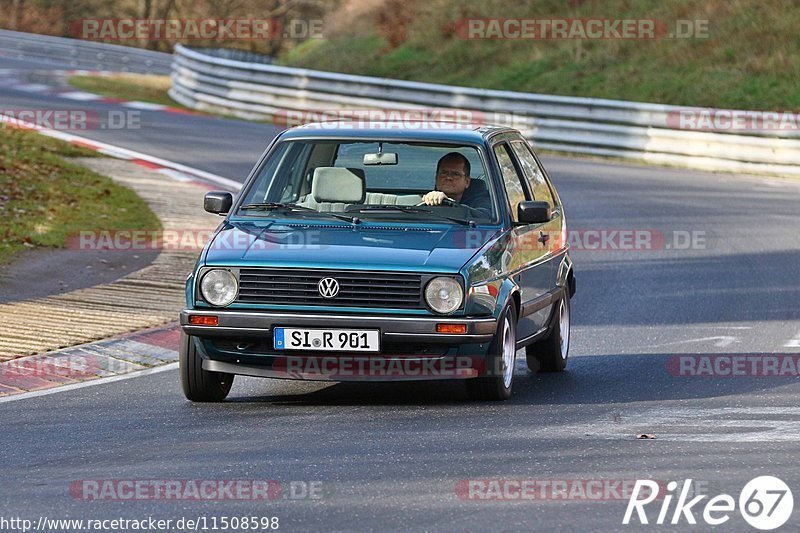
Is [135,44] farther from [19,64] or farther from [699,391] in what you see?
[699,391]

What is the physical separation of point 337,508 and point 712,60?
26644 mm

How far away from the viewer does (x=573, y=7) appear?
1426 inches

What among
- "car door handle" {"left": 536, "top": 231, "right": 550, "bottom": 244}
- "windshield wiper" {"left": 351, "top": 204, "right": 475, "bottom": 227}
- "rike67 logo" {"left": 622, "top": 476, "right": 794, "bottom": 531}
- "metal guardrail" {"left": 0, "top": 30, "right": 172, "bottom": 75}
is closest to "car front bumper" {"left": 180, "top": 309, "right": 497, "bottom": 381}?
"windshield wiper" {"left": 351, "top": 204, "right": 475, "bottom": 227}

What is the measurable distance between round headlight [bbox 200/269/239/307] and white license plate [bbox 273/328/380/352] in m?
0.44

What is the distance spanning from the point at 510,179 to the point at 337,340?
2.14m

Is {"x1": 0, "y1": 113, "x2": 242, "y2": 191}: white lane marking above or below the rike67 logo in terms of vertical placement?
above

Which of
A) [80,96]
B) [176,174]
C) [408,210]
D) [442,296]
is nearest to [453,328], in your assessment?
[442,296]

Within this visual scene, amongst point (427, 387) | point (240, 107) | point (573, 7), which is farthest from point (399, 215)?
point (573, 7)

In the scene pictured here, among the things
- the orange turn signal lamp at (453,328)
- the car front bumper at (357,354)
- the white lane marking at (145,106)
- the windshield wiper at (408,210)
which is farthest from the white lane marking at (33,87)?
the orange turn signal lamp at (453,328)

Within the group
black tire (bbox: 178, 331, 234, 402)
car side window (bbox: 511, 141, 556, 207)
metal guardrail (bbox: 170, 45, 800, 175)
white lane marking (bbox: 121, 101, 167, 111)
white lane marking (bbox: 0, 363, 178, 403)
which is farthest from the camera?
white lane marking (bbox: 121, 101, 167, 111)

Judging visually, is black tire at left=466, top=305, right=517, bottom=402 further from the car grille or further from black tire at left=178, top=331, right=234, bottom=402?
black tire at left=178, top=331, right=234, bottom=402

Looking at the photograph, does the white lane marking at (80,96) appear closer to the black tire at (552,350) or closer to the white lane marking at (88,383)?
the white lane marking at (88,383)

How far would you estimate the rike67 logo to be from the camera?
6.03 m

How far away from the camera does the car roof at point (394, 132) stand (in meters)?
9.69
